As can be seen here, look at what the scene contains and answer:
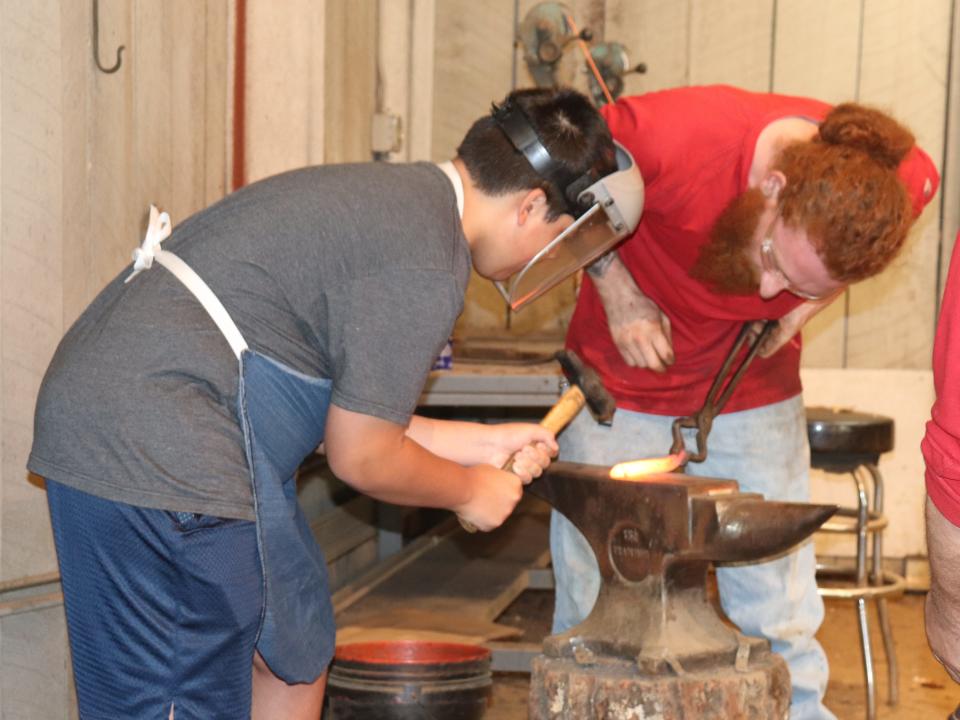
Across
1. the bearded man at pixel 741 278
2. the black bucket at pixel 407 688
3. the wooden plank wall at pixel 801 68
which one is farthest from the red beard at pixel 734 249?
the wooden plank wall at pixel 801 68

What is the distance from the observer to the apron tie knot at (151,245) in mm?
1963

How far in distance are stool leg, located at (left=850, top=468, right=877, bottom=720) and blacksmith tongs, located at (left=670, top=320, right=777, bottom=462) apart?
123 centimetres

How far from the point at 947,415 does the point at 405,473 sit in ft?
2.60

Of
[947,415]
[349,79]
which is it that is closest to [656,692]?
[947,415]

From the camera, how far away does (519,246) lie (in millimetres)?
2109

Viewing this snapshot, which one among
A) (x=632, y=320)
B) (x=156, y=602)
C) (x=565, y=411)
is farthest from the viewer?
(x=632, y=320)

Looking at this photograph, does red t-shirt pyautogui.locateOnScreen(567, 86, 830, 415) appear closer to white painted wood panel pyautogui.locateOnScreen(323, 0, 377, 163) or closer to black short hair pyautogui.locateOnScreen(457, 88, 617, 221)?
black short hair pyautogui.locateOnScreen(457, 88, 617, 221)

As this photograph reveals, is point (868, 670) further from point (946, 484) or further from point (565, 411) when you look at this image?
point (946, 484)

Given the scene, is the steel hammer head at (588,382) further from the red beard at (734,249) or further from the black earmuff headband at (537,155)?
the black earmuff headband at (537,155)

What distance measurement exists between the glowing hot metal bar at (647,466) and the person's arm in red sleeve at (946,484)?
2.52 feet

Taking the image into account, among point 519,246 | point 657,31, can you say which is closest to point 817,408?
point 657,31

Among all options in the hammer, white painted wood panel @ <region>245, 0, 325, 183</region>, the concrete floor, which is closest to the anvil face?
the hammer

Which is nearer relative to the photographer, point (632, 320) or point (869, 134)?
point (869, 134)

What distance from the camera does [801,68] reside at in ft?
17.6
